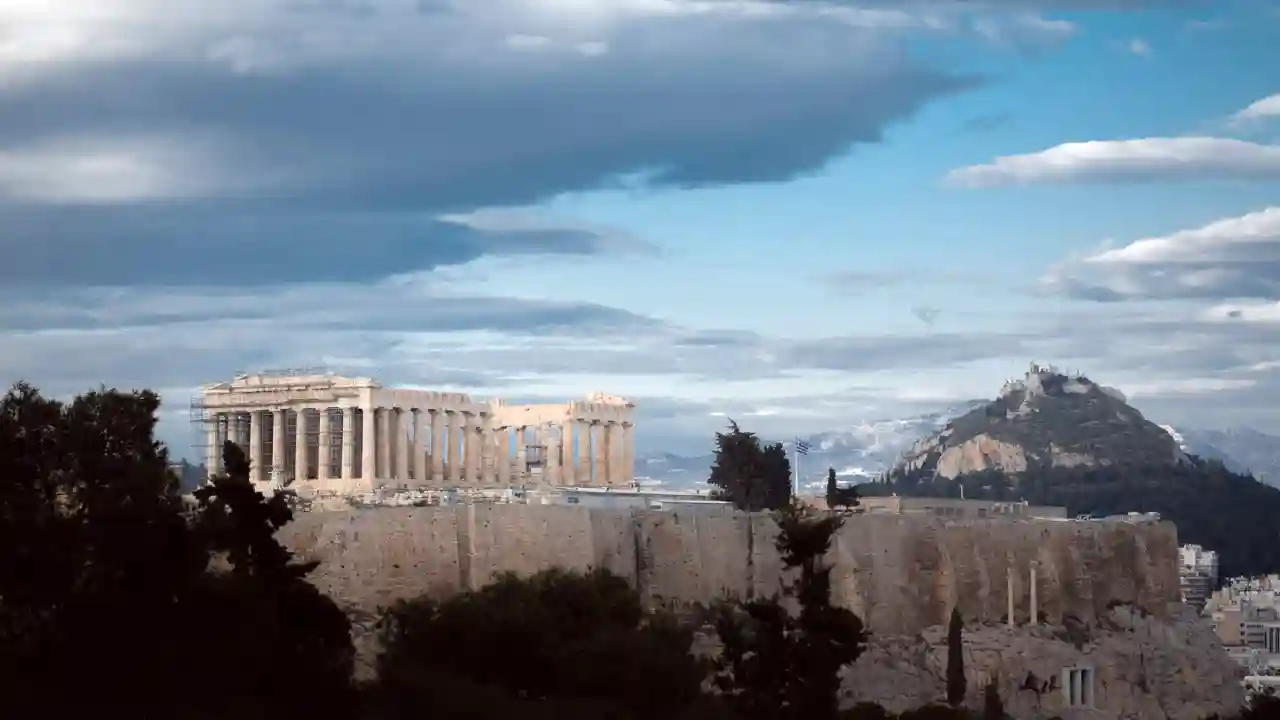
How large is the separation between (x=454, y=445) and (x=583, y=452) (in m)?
4.96

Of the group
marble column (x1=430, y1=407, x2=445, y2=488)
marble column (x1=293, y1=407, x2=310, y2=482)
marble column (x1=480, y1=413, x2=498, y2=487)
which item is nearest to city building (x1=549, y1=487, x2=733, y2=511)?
marble column (x1=480, y1=413, x2=498, y2=487)

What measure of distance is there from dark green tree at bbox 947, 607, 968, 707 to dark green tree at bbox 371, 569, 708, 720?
12.2 metres

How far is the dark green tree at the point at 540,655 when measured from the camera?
4041cm

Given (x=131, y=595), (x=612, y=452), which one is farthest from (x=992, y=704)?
(x=131, y=595)

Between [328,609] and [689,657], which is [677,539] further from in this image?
[328,609]

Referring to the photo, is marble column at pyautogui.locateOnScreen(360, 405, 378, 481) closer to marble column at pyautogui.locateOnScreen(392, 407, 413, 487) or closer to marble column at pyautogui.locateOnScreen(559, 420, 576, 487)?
marble column at pyautogui.locateOnScreen(392, 407, 413, 487)

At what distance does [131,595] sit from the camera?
34750mm

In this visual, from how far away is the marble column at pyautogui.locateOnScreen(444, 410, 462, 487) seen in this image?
235 feet

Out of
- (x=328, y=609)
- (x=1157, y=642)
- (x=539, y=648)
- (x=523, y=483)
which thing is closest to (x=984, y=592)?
(x=1157, y=642)

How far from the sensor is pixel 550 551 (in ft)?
168

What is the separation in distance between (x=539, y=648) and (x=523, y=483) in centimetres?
2637

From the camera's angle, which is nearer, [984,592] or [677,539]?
[677,539]

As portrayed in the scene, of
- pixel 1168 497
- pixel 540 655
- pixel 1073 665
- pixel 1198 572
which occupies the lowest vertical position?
pixel 1073 665

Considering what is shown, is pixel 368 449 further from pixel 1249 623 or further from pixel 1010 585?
pixel 1249 623
